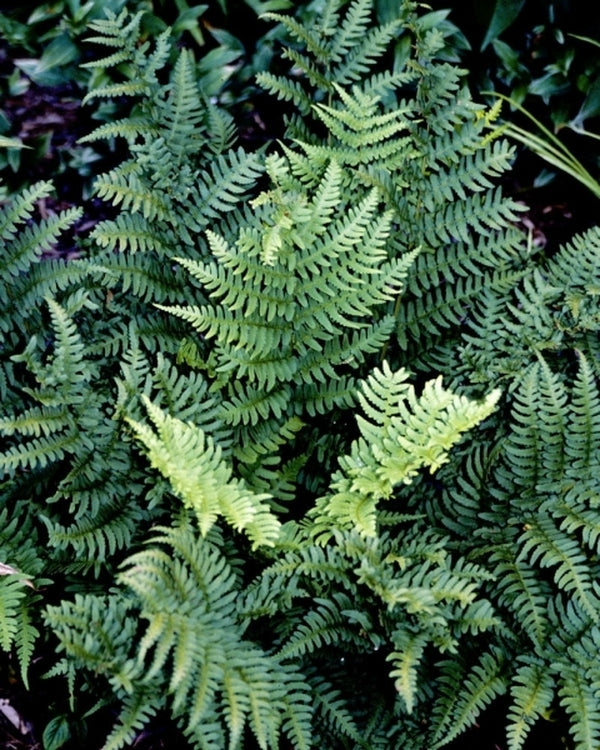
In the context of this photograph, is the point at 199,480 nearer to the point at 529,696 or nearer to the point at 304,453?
the point at 304,453

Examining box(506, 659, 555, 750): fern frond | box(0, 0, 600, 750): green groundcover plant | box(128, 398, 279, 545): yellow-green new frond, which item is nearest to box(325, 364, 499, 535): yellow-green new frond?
box(0, 0, 600, 750): green groundcover plant

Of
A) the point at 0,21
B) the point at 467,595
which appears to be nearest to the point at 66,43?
the point at 0,21

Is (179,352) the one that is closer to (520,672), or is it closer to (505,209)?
(505,209)

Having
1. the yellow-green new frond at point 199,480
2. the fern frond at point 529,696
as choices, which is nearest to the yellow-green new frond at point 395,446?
the yellow-green new frond at point 199,480

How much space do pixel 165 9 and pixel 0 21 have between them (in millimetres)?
722

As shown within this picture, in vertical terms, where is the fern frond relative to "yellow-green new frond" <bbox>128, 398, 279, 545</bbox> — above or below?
below

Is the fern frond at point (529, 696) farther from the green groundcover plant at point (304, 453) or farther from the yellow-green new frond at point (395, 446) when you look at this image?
the yellow-green new frond at point (395, 446)

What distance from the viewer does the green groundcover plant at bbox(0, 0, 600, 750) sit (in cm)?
222

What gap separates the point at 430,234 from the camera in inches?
114

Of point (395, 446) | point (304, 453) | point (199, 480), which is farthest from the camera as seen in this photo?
point (304, 453)

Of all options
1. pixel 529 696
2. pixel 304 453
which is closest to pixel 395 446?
pixel 304 453

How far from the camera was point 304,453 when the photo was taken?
9.43 ft

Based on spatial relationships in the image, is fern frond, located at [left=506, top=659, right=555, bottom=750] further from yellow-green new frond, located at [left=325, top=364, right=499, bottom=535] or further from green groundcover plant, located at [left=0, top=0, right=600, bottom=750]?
yellow-green new frond, located at [left=325, top=364, right=499, bottom=535]

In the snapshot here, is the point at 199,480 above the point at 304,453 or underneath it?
above
